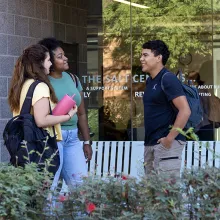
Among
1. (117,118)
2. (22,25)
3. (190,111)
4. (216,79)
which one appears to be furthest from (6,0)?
(190,111)

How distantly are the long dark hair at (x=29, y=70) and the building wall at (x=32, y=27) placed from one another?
317 cm

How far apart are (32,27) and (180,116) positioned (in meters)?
4.12

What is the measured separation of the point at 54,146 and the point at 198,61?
4947 millimetres

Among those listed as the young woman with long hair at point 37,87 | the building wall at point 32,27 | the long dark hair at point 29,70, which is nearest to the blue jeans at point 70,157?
the young woman with long hair at point 37,87

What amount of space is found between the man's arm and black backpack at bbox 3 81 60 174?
0.97 m

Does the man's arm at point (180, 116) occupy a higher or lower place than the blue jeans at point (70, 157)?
higher

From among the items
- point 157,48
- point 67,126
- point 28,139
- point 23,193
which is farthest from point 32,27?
point 23,193

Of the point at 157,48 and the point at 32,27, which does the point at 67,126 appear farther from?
the point at 32,27

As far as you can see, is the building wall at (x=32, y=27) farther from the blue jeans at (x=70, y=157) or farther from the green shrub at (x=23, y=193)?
the green shrub at (x=23, y=193)

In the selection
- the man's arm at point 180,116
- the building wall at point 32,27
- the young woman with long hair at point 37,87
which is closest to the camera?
the young woman with long hair at point 37,87

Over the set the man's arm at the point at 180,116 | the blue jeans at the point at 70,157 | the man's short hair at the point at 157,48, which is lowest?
the blue jeans at the point at 70,157

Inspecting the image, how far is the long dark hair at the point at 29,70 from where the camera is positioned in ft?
19.2

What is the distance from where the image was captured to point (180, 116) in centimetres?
598

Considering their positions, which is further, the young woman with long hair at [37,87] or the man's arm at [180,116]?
the man's arm at [180,116]
